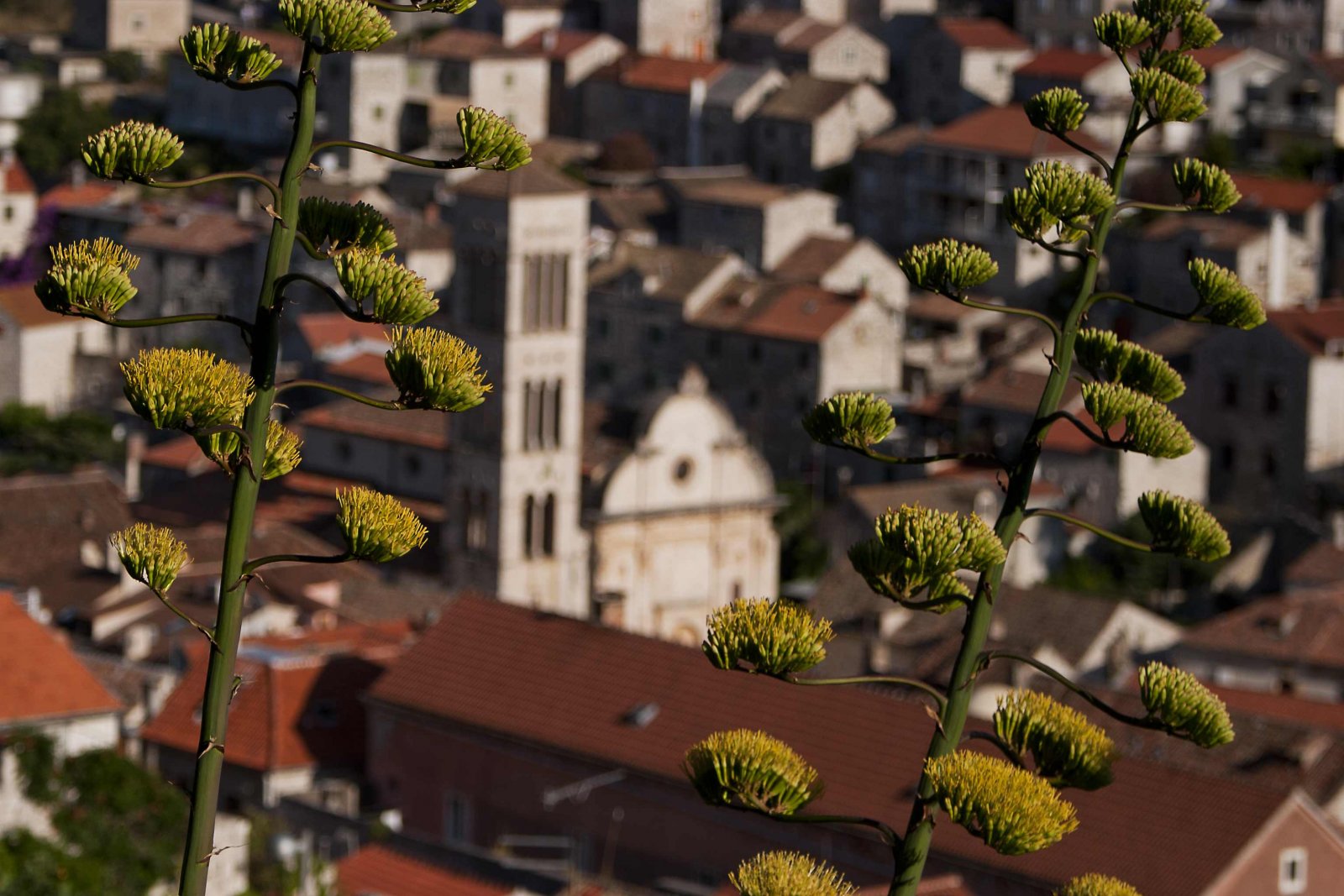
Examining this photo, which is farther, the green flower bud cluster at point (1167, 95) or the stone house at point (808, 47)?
the stone house at point (808, 47)

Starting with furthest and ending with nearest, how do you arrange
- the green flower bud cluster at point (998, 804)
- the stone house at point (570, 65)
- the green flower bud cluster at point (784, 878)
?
the stone house at point (570, 65)
the green flower bud cluster at point (784, 878)
the green flower bud cluster at point (998, 804)

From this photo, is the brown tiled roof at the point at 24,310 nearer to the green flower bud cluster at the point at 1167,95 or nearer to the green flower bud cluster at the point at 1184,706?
the green flower bud cluster at the point at 1167,95

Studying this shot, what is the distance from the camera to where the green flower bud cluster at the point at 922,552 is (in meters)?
6.89

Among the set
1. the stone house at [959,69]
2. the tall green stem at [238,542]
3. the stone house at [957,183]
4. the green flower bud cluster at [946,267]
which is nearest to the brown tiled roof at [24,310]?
the stone house at [957,183]

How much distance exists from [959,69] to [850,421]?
79.0 metres

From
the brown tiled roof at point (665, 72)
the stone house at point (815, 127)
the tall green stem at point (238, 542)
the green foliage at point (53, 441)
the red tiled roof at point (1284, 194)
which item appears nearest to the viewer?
the tall green stem at point (238, 542)

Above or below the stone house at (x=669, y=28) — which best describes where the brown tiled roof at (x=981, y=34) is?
above

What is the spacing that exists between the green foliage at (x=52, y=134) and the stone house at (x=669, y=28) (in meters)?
15.3

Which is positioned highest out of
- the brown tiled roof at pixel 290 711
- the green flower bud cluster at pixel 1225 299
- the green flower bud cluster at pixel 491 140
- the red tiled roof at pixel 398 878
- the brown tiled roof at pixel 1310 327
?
the green flower bud cluster at pixel 491 140

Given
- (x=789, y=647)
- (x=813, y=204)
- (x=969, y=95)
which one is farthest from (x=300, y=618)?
(x=969, y=95)

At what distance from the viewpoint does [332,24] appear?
20.7 ft

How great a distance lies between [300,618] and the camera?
45156mm

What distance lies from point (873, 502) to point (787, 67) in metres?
33.4

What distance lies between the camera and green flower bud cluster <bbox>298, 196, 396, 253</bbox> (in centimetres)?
659
